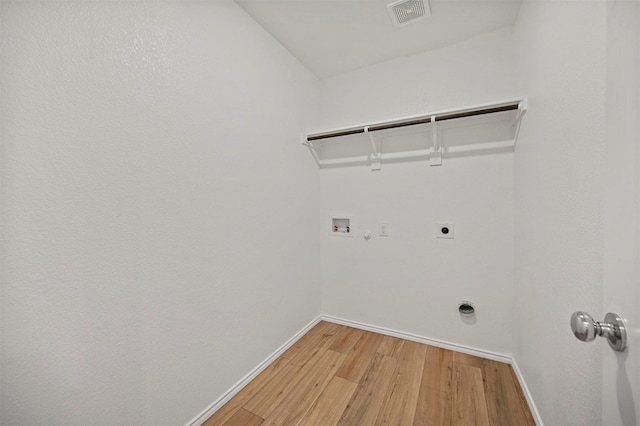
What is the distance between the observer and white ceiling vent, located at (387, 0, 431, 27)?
1.47 meters

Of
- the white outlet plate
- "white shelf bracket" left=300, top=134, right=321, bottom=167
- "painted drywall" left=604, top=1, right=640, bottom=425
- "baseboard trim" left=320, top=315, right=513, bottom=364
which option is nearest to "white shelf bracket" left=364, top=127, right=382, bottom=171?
"white shelf bracket" left=300, top=134, right=321, bottom=167

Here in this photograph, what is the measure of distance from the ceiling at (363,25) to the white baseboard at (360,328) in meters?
2.40

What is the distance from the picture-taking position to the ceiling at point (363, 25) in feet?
4.92

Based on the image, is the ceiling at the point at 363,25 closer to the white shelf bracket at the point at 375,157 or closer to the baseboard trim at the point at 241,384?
the white shelf bracket at the point at 375,157

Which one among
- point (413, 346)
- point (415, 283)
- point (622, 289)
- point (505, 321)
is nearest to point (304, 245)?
point (415, 283)

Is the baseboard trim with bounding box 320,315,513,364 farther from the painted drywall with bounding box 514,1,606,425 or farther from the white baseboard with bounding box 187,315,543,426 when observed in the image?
the painted drywall with bounding box 514,1,606,425

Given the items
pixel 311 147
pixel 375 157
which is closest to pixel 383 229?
pixel 375 157

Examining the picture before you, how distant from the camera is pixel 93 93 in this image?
882 millimetres

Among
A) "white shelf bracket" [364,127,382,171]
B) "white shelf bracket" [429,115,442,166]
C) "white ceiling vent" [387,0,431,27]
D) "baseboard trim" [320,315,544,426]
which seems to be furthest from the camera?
"white shelf bracket" [364,127,382,171]

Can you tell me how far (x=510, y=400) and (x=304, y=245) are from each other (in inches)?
66.9

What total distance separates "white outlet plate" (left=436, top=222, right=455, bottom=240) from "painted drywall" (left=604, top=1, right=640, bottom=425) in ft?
4.57

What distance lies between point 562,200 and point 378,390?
1.43 m

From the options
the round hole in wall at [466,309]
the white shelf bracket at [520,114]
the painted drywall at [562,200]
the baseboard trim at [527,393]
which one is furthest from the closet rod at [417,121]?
the baseboard trim at [527,393]

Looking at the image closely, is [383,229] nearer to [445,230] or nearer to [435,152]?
[445,230]
